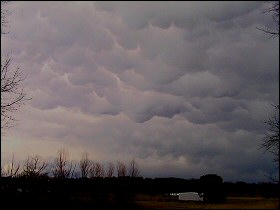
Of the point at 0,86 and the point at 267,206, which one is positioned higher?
the point at 0,86

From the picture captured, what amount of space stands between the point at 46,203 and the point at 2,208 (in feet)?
12.3

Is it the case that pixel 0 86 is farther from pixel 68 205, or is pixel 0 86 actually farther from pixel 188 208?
pixel 188 208

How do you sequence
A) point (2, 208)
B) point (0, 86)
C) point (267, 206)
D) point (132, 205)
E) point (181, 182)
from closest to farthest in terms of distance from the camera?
point (267, 206)
point (0, 86)
point (132, 205)
point (2, 208)
point (181, 182)

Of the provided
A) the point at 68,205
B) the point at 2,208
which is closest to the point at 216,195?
the point at 68,205

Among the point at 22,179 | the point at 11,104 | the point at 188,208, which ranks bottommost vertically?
the point at 188,208

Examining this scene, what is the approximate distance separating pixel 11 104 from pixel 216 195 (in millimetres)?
19800

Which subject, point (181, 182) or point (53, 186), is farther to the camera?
point (181, 182)

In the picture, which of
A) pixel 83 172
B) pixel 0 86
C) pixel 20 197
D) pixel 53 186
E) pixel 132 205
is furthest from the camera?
pixel 83 172

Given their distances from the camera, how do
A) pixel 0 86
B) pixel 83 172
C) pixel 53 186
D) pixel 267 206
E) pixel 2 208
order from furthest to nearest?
pixel 83 172 → pixel 53 186 → pixel 2 208 → pixel 0 86 → pixel 267 206

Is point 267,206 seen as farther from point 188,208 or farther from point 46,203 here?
point 46,203

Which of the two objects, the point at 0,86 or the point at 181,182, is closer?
the point at 0,86

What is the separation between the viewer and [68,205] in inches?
1407

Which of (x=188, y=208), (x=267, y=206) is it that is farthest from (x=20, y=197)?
(x=267, y=206)

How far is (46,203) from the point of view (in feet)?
122
